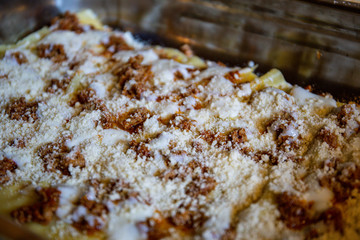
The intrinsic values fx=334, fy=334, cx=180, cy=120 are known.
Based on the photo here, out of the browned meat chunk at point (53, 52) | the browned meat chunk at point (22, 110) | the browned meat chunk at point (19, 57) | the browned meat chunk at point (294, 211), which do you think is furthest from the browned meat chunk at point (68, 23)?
the browned meat chunk at point (294, 211)

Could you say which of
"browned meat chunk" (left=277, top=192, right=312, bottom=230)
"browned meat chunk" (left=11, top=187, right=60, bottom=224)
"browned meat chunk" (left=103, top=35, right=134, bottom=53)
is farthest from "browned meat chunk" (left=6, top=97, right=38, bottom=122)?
"browned meat chunk" (left=277, top=192, right=312, bottom=230)

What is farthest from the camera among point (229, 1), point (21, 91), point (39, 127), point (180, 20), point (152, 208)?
point (180, 20)

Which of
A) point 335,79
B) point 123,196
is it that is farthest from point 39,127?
point 335,79

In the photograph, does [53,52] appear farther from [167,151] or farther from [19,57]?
[167,151]

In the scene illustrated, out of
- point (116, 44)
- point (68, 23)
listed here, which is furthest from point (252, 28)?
point (68, 23)

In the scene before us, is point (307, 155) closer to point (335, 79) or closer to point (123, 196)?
point (335, 79)

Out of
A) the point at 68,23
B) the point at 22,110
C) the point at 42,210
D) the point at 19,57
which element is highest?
the point at 68,23

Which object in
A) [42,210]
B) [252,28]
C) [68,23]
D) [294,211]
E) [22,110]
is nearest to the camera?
[294,211]

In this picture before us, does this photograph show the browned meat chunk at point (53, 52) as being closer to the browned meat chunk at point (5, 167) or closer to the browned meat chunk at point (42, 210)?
the browned meat chunk at point (5, 167)
